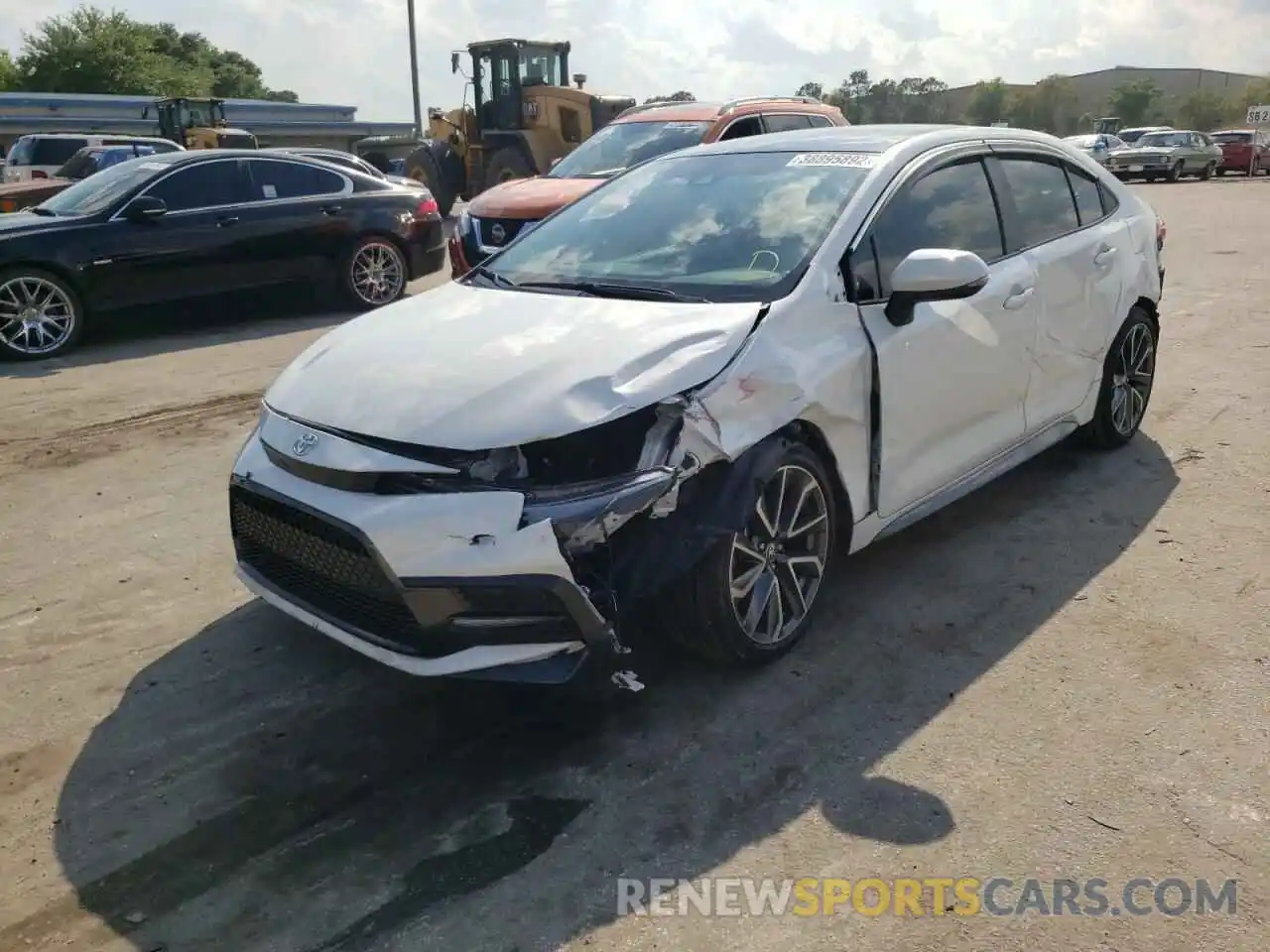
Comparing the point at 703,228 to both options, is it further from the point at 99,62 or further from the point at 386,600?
the point at 99,62

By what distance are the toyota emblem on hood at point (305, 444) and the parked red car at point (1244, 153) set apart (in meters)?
38.4

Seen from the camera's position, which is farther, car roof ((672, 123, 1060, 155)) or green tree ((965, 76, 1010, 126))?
green tree ((965, 76, 1010, 126))

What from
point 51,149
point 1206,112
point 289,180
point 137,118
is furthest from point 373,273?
point 1206,112

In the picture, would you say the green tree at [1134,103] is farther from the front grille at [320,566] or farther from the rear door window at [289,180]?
the front grille at [320,566]

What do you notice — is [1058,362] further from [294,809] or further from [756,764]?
[294,809]

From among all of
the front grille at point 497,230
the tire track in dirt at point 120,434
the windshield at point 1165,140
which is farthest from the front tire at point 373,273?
the windshield at point 1165,140

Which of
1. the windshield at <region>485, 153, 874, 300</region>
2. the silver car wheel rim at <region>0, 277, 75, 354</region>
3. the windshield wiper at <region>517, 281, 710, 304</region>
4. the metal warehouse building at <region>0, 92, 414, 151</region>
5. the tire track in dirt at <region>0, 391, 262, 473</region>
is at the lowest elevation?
the tire track in dirt at <region>0, 391, 262, 473</region>

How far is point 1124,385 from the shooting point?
555 centimetres

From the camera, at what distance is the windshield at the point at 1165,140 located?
105 ft

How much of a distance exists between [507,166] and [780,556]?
16.3 meters

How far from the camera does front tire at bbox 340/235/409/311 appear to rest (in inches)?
407

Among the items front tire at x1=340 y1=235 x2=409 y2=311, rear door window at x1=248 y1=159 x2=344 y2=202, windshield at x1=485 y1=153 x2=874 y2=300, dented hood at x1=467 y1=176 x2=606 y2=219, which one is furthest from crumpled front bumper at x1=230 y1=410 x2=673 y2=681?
front tire at x1=340 y1=235 x2=409 y2=311
